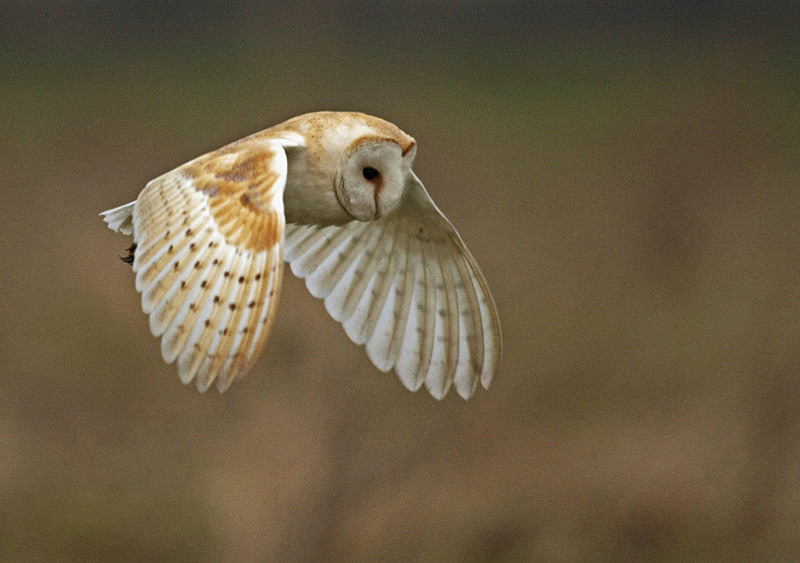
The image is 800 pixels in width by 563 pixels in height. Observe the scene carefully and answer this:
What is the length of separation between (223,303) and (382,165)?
17.9 inches

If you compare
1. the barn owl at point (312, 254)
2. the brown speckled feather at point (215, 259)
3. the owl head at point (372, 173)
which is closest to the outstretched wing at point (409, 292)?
the barn owl at point (312, 254)

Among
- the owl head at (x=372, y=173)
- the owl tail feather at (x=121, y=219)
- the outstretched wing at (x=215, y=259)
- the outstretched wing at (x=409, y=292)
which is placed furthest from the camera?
the outstretched wing at (x=409, y=292)

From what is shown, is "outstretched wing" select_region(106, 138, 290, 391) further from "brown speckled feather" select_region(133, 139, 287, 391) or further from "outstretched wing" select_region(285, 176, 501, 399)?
"outstretched wing" select_region(285, 176, 501, 399)

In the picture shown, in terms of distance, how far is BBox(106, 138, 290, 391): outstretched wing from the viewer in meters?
1.28

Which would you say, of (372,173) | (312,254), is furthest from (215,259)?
(312,254)

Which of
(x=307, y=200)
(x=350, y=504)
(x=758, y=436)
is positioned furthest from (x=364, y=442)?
(x=307, y=200)

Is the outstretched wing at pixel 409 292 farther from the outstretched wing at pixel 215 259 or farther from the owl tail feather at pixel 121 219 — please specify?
the outstretched wing at pixel 215 259

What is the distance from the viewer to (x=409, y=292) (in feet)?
6.94

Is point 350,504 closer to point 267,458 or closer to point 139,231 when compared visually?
point 267,458

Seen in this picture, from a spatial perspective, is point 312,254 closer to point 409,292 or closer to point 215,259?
point 409,292

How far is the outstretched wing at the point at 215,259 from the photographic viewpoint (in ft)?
4.21

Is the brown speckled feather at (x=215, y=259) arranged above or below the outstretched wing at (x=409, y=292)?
above

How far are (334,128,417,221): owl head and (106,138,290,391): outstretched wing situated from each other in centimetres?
13

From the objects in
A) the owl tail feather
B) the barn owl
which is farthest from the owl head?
the owl tail feather
